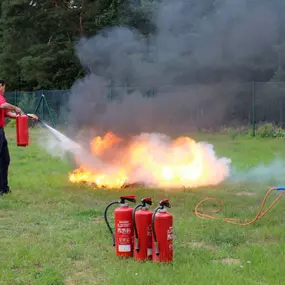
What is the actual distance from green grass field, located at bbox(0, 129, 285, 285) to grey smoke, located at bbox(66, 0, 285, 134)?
1.44 m

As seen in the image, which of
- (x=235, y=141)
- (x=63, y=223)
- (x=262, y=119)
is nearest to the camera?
(x=63, y=223)

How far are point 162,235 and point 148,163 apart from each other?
4.16 metres

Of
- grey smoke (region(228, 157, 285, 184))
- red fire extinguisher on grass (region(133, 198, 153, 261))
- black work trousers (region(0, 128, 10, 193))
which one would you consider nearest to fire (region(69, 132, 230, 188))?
grey smoke (region(228, 157, 285, 184))

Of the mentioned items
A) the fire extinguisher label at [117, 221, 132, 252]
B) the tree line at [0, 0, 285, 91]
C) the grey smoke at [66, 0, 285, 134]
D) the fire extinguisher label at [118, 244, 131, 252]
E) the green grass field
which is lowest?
the green grass field

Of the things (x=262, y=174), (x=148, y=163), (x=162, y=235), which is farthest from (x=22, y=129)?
(x=262, y=174)

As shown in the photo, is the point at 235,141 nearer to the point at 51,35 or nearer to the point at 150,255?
the point at 150,255

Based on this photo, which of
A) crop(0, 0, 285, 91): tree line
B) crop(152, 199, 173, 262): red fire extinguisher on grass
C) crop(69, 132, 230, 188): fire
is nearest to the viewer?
crop(152, 199, 173, 262): red fire extinguisher on grass

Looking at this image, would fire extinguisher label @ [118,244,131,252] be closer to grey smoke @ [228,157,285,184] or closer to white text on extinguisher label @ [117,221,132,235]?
white text on extinguisher label @ [117,221,132,235]

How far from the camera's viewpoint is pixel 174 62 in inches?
334

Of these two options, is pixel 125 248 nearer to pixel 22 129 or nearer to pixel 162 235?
pixel 162 235

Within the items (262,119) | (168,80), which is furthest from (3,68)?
(168,80)

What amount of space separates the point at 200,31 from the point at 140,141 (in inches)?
81.0

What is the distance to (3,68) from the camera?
1330 inches

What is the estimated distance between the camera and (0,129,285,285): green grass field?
4.07 m
